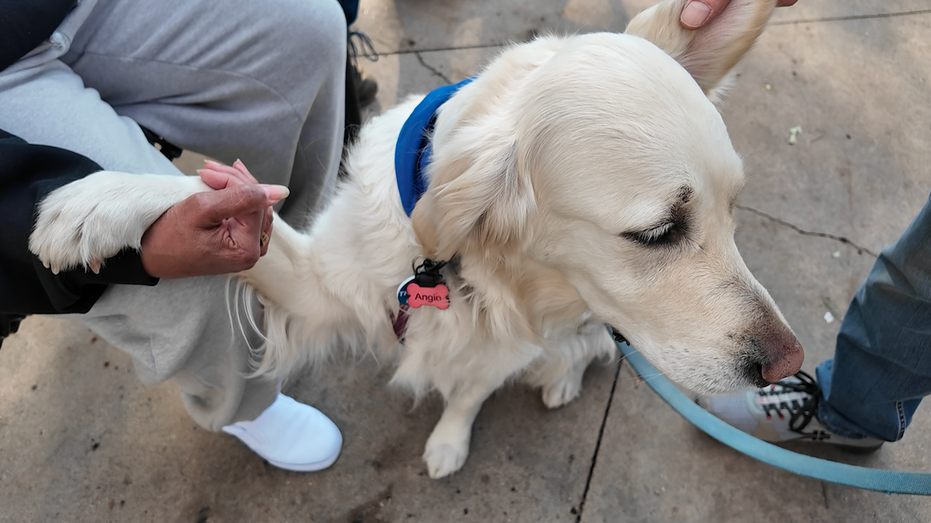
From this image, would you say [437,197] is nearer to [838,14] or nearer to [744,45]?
[744,45]

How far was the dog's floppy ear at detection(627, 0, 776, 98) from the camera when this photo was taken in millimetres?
1350

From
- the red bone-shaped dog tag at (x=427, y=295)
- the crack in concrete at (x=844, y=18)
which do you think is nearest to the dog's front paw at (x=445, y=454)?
the red bone-shaped dog tag at (x=427, y=295)

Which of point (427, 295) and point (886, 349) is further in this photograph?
point (886, 349)

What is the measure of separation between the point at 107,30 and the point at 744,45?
5.56 feet

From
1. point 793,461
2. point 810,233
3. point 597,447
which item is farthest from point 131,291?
point 810,233

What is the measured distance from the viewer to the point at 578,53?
1.20 metres

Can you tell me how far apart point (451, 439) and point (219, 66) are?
1.44m

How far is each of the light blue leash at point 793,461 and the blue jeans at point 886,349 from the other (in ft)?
1.06

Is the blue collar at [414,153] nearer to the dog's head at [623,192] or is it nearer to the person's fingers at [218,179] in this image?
the dog's head at [623,192]

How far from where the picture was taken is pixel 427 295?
1441mm

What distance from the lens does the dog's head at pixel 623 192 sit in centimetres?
115

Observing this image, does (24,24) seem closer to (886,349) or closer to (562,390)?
(562,390)

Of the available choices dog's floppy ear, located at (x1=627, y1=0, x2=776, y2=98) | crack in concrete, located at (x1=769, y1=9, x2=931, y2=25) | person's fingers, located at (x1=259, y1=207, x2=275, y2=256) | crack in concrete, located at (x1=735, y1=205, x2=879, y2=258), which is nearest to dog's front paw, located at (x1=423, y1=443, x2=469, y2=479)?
person's fingers, located at (x1=259, y1=207, x2=275, y2=256)

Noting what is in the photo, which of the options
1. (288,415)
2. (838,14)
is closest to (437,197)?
(288,415)
